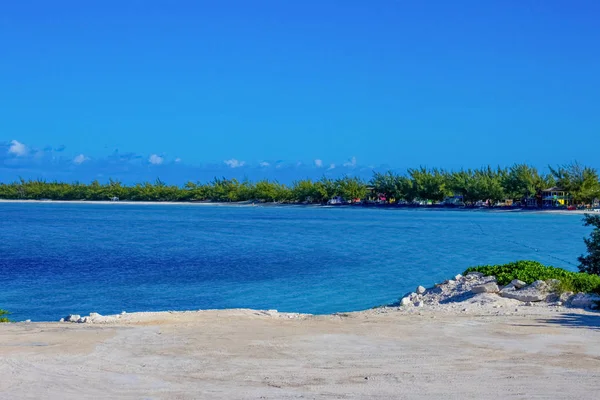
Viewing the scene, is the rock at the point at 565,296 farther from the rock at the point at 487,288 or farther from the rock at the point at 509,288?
the rock at the point at 487,288

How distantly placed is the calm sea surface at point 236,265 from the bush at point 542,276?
18.1ft

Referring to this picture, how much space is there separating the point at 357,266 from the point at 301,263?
3.09m

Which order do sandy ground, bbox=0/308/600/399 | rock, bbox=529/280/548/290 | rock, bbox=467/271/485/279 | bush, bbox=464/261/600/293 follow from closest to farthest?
sandy ground, bbox=0/308/600/399 < bush, bbox=464/261/600/293 < rock, bbox=529/280/548/290 < rock, bbox=467/271/485/279

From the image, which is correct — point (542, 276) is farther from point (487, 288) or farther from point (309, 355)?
point (309, 355)

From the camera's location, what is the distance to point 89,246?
4950 cm

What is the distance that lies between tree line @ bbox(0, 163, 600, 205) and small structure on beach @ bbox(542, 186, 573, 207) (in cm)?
114

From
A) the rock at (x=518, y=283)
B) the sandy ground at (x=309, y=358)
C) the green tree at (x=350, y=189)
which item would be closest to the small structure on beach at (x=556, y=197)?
the green tree at (x=350, y=189)

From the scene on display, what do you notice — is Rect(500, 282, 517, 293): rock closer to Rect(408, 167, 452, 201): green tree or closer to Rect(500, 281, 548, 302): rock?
Rect(500, 281, 548, 302): rock

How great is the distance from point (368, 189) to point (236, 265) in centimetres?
11152

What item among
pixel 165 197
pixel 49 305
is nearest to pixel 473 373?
pixel 49 305

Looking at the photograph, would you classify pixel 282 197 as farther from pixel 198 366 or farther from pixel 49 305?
pixel 198 366

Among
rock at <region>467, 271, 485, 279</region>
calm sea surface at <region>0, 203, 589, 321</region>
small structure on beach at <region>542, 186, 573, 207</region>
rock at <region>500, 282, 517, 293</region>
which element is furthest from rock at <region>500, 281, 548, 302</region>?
small structure on beach at <region>542, 186, 573, 207</region>

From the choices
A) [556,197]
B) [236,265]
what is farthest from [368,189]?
[236,265]

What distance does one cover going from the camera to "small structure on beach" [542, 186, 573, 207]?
11688cm
